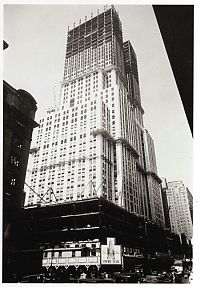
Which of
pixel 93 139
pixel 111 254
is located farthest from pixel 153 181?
pixel 111 254

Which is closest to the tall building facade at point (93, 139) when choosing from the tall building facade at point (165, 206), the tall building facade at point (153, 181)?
the tall building facade at point (153, 181)

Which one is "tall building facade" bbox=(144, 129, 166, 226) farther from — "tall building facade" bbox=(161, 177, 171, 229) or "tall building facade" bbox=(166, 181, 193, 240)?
"tall building facade" bbox=(166, 181, 193, 240)

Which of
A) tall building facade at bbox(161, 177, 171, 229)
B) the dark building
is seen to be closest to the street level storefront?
tall building facade at bbox(161, 177, 171, 229)

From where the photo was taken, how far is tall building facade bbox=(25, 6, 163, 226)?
7.98 m

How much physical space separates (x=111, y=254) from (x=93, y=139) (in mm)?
2989

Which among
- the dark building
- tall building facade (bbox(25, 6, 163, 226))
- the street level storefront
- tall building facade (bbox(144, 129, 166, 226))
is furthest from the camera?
tall building facade (bbox(25, 6, 163, 226))

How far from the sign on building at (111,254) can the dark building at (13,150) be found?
199cm

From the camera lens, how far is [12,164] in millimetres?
6805

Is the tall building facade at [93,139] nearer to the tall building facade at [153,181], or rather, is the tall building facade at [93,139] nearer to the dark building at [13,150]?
the tall building facade at [153,181]

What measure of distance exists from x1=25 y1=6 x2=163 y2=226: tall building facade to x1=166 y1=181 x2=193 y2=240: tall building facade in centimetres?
87

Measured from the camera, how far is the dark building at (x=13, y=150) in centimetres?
579

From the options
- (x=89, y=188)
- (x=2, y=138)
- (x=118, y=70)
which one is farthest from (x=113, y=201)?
(x=118, y=70)

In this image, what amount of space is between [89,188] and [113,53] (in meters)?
4.66

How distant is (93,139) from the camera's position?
7.86 m
